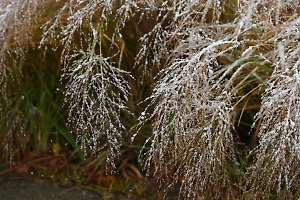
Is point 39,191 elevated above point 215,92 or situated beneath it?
situated beneath

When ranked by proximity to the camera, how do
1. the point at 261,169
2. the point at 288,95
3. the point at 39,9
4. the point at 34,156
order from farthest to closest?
the point at 34,156
the point at 39,9
the point at 261,169
the point at 288,95

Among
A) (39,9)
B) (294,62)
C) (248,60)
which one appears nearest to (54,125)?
(39,9)

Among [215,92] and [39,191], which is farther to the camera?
[39,191]

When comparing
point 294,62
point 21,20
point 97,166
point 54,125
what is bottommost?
point 97,166

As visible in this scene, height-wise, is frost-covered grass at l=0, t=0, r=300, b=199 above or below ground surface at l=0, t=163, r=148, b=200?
above

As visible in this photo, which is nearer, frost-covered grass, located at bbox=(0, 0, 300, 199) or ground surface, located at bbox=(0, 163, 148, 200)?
frost-covered grass, located at bbox=(0, 0, 300, 199)

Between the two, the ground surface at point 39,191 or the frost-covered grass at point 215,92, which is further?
the ground surface at point 39,191

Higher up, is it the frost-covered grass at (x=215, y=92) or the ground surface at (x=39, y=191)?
the frost-covered grass at (x=215, y=92)

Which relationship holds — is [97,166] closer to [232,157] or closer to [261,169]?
[232,157]

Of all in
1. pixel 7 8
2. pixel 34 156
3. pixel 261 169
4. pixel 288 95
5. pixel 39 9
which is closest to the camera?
pixel 288 95

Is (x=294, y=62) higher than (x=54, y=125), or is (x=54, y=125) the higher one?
(x=294, y=62)

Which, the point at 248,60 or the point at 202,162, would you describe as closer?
the point at 202,162
